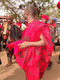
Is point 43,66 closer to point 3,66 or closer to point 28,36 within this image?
point 28,36

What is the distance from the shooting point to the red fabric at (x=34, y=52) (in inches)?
69.9

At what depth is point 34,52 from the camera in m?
1.83

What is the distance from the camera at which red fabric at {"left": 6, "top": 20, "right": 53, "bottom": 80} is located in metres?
1.77

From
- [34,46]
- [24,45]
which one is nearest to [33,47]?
[34,46]

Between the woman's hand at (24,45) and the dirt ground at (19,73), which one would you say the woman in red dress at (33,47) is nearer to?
the woman's hand at (24,45)

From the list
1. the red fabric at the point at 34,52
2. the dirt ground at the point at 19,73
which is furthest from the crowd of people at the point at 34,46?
the dirt ground at the point at 19,73

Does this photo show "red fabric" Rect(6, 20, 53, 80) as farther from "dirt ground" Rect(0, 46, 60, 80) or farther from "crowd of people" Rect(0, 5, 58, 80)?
"dirt ground" Rect(0, 46, 60, 80)

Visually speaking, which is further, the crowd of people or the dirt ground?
the dirt ground

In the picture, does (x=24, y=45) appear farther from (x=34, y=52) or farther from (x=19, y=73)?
(x=19, y=73)

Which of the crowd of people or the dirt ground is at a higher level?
the crowd of people

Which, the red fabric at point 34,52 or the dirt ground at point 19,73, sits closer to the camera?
the red fabric at point 34,52

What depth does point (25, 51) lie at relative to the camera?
1866 millimetres

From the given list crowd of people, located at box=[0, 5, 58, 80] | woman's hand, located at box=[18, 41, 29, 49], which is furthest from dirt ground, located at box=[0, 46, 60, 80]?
woman's hand, located at box=[18, 41, 29, 49]

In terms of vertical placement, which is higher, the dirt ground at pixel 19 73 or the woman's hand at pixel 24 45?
the woman's hand at pixel 24 45
